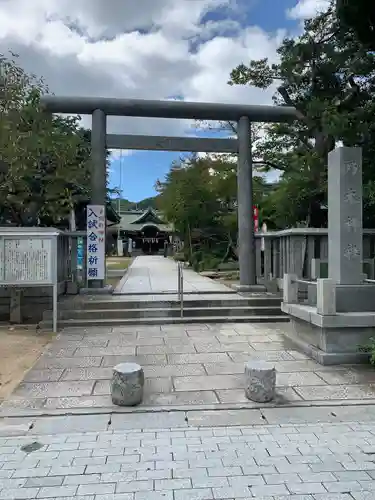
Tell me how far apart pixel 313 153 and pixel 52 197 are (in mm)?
6652

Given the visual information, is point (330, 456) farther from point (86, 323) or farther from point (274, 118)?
point (274, 118)

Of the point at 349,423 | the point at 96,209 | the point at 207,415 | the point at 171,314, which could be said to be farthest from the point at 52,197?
the point at 349,423

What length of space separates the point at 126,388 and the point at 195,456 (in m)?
1.34

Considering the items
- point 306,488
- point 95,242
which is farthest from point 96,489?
point 95,242

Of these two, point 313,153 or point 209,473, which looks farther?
point 313,153

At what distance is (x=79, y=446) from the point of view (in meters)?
3.65

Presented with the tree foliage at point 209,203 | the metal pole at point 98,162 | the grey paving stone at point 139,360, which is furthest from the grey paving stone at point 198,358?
the tree foliage at point 209,203

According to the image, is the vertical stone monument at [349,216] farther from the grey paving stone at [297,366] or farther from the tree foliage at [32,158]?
the tree foliage at [32,158]

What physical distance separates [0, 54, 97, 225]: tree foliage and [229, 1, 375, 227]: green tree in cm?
550

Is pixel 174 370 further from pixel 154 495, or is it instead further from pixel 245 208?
pixel 245 208

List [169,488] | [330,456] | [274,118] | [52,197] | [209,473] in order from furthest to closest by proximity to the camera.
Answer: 1. [274,118]
2. [52,197]
3. [330,456]
4. [209,473]
5. [169,488]

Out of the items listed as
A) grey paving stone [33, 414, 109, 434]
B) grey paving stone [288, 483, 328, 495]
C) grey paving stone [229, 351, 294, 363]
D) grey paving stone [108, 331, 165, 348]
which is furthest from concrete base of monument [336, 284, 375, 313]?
grey paving stone [33, 414, 109, 434]

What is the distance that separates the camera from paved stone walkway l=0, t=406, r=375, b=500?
2.97 m

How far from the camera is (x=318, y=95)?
9586 millimetres
